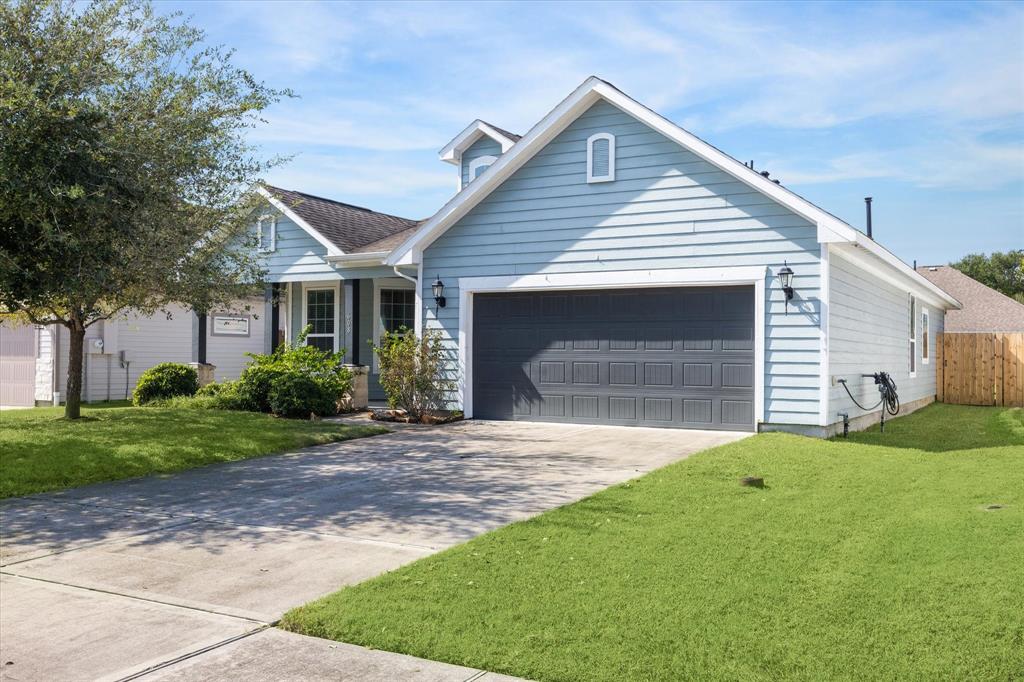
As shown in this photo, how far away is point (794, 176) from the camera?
96.6ft

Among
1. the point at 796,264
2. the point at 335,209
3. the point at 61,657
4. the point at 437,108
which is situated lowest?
the point at 61,657

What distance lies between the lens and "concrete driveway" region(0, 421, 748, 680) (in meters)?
4.03

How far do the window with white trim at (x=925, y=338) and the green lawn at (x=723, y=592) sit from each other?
47.5ft

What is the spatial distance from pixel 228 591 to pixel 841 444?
29.3 ft

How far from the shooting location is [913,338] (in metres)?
19.8

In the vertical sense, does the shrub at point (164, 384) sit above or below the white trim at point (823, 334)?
below

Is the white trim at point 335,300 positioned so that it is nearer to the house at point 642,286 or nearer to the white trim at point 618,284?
the house at point 642,286

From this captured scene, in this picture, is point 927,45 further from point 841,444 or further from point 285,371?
point 285,371

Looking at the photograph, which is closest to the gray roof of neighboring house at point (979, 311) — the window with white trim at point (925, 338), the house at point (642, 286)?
the window with white trim at point (925, 338)

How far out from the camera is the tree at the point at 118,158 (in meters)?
9.00

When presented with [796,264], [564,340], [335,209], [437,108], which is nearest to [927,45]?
[796,264]

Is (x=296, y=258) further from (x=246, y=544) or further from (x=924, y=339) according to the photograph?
(x=924, y=339)

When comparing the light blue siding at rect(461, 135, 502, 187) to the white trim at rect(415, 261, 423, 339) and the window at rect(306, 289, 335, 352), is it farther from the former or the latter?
the window at rect(306, 289, 335, 352)

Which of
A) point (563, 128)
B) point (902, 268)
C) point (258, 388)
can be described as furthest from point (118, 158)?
point (902, 268)
